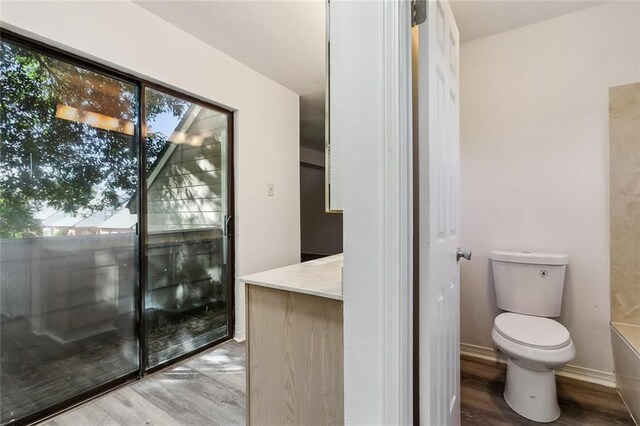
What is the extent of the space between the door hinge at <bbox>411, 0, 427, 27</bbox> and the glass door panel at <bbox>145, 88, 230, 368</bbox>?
1867 millimetres

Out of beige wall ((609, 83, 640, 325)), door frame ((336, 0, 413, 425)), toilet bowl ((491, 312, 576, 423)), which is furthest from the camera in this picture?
beige wall ((609, 83, 640, 325))

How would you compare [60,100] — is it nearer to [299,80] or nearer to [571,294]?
[299,80]

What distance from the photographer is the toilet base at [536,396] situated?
153cm

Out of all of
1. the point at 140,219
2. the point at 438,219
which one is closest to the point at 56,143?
the point at 140,219

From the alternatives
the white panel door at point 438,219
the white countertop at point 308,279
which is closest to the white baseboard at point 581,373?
the white panel door at point 438,219

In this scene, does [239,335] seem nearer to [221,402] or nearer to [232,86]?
[221,402]

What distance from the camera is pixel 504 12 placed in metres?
1.90

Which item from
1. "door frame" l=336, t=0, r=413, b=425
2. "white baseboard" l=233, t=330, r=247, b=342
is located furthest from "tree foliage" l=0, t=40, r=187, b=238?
"door frame" l=336, t=0, r=413, b=425

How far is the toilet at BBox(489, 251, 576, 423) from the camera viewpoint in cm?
148

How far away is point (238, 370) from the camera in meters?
2.05

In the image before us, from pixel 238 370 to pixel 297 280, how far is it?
1.29 metres

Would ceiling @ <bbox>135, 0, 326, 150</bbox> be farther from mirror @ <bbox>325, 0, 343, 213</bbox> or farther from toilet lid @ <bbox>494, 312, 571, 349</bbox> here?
toilet lid @ <bbox>494, 312, 571, 349</bbox>

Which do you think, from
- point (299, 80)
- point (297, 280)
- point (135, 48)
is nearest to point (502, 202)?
point (297, 280)

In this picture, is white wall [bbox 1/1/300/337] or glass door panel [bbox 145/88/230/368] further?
glass door panel [bbox 145/88/230/368]
